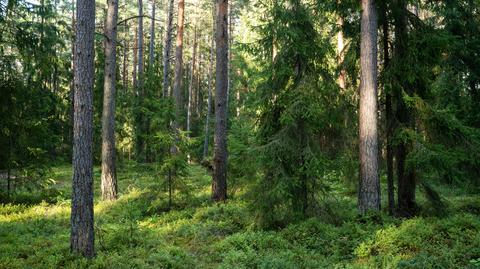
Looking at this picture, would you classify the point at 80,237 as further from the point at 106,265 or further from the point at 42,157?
the point at 42,157

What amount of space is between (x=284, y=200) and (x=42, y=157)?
984cm

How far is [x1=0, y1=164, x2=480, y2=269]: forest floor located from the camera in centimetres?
784

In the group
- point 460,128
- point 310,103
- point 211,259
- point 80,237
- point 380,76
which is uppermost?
point 380,76

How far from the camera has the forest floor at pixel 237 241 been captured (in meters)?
7.84

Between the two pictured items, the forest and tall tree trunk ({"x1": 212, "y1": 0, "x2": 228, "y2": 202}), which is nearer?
the forest

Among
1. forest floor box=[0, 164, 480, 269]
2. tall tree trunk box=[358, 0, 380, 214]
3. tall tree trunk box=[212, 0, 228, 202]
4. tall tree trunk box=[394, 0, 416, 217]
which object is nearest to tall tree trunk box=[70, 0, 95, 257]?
forest floor box=[0, 164, 480, 269]

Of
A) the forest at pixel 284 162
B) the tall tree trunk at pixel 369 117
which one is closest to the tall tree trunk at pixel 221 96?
the forest at pixel 284 162

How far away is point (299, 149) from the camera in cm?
1070

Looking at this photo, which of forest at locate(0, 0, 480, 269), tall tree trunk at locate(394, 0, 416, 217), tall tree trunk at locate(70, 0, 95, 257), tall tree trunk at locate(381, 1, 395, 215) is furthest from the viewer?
tall tree trunk at locate(381, 1, 395, 215)

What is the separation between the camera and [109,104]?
1488 centimetres

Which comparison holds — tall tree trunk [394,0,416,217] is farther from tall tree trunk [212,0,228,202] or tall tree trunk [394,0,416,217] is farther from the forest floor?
tall tree trunk [212,0,228,202]

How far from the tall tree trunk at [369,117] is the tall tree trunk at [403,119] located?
1.28 meters

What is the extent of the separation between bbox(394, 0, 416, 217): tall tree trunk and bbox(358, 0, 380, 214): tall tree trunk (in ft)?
4.21

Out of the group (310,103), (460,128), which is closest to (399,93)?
(460,128)
